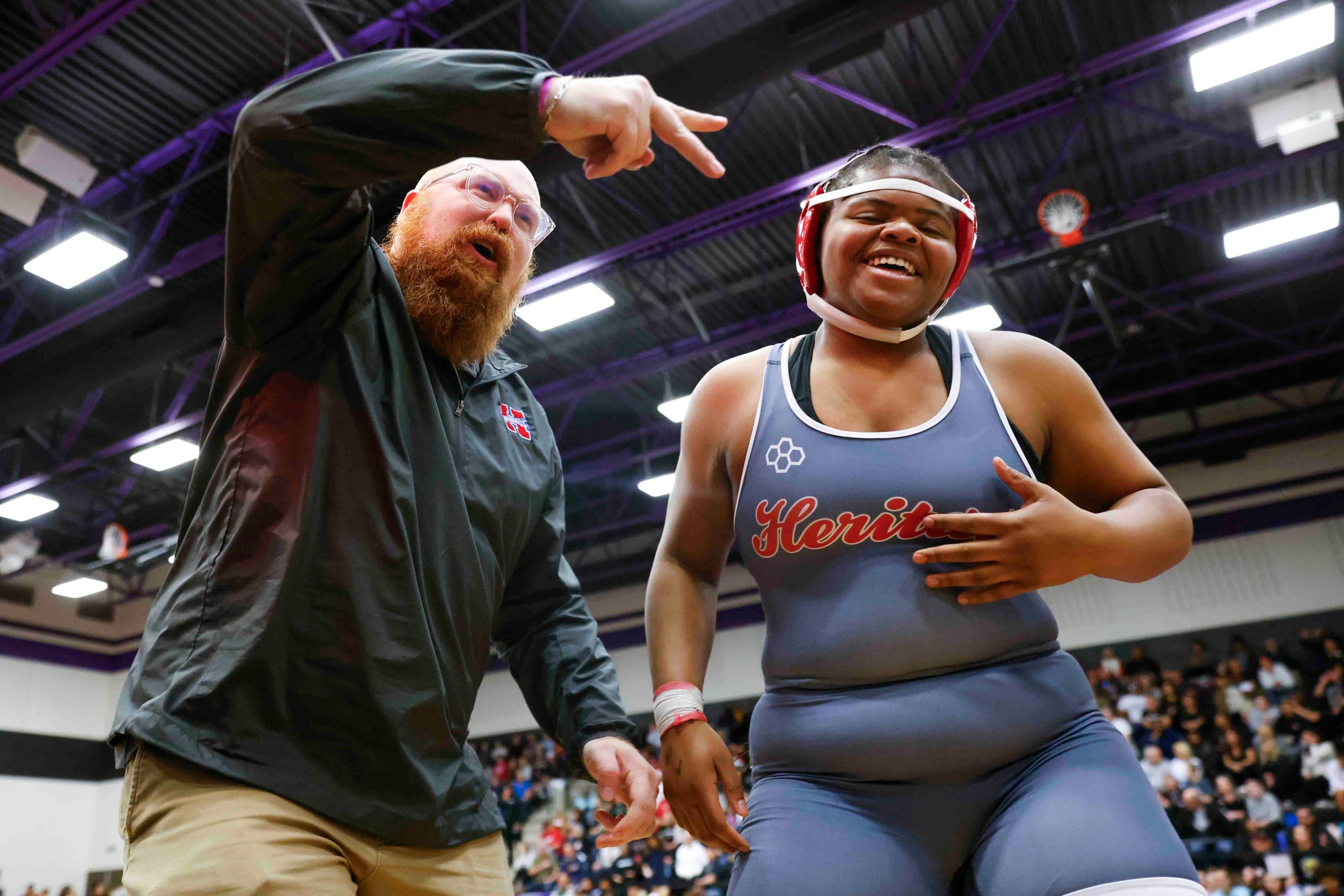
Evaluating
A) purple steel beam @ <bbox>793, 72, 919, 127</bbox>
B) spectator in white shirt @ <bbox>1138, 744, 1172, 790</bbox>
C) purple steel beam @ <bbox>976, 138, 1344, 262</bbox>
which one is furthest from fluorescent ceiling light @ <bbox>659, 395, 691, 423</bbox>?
spectator in white shirt @ <bbox>1138, 744, 1172, 790</bbox>

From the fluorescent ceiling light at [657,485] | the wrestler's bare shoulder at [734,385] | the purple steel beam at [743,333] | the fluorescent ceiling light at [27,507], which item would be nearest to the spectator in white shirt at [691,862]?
Answer: the fluorescent ceiling light at [657,485]

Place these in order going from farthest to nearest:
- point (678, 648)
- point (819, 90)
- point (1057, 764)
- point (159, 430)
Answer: point (159, 430)
point (819, 90)
point (678, 648)
point (1057, 764)

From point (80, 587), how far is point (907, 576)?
20.2 m

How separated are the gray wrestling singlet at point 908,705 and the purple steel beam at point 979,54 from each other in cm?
681

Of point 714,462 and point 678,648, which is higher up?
point 714,462

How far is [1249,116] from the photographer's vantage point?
30.8 ft

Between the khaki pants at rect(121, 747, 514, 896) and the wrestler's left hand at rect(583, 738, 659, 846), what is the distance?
481 mm

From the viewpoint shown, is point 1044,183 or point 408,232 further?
point 1044,183

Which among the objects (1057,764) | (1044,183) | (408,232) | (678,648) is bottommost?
(1057,764)

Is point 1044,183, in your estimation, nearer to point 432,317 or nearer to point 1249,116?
point 1249,116

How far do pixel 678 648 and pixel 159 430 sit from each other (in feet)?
39.6

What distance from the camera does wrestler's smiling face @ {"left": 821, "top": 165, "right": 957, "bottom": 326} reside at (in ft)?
6.00

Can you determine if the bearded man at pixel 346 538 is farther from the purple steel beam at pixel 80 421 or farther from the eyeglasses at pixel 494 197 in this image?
the purple steel beam at pixel 80 421

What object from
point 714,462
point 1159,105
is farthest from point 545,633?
point 1159,105
